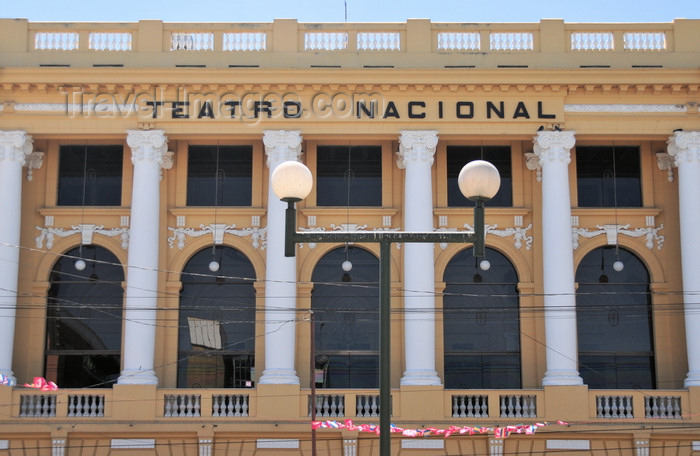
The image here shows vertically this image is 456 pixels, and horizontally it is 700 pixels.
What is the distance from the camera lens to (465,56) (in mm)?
32844

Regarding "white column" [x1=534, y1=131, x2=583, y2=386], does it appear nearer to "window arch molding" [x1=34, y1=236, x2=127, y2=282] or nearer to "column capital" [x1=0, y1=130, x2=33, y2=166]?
"window arch molding" [x1=34, y1=236, x2=127, y2=282]

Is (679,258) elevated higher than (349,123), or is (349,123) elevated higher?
(349,123)

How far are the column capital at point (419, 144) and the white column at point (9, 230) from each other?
10734 mm

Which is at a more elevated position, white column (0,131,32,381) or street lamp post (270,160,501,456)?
white column (0,131,32,381)

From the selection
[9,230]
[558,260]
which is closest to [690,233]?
[558,260]

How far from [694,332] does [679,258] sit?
2.73m

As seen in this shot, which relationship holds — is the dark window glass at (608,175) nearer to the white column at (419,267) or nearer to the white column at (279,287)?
the white column at (419,267)

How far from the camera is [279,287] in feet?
104

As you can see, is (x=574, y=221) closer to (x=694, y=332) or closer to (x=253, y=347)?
(x=694, y=332)

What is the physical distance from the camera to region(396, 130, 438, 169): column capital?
32.0 m

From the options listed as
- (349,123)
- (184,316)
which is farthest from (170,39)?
(184,316)

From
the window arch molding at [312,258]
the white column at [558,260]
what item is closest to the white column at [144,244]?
the window arch molding at [312,258]

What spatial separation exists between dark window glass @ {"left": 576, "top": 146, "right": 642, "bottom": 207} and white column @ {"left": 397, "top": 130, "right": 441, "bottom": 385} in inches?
195

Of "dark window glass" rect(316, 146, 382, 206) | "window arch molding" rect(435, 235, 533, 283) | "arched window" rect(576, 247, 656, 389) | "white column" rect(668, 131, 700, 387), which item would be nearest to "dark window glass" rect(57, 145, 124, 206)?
"dark window glass" rect(316, 146, 382, 206)
